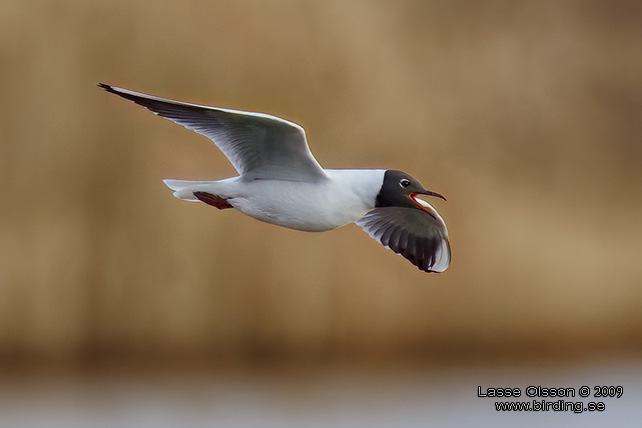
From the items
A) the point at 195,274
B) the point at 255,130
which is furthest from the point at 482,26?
the point at 255,130

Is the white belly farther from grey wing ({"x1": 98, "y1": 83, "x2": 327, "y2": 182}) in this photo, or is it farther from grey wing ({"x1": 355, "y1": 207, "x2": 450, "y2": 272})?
grey wing ({"x1": 355, "y1": 207, "x2": 450, "y2": 272})

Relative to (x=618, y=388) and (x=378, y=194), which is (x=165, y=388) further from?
(x=378, y=194)

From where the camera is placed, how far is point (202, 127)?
3.16ft

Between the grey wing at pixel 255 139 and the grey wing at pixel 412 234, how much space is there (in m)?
0.17

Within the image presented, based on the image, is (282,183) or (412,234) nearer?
(282,183)

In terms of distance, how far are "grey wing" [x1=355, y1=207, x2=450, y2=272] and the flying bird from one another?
0.22 ft

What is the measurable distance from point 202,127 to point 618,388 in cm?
231

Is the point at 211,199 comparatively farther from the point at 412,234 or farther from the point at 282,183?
the point at 412,234

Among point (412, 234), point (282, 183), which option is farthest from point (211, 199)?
point (412, 234)

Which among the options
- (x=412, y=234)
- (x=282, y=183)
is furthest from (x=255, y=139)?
(x=412, y=234)

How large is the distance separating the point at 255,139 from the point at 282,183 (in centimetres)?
7

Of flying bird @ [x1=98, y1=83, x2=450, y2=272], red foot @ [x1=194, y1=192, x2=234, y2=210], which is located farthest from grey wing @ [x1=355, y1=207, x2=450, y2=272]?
red foot @ [x1=194, y1=192, x2=234, y2=210]

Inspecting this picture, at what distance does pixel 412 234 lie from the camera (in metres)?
1.10

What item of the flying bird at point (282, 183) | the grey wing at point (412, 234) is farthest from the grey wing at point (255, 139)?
the grey wing at point (412, 234)
